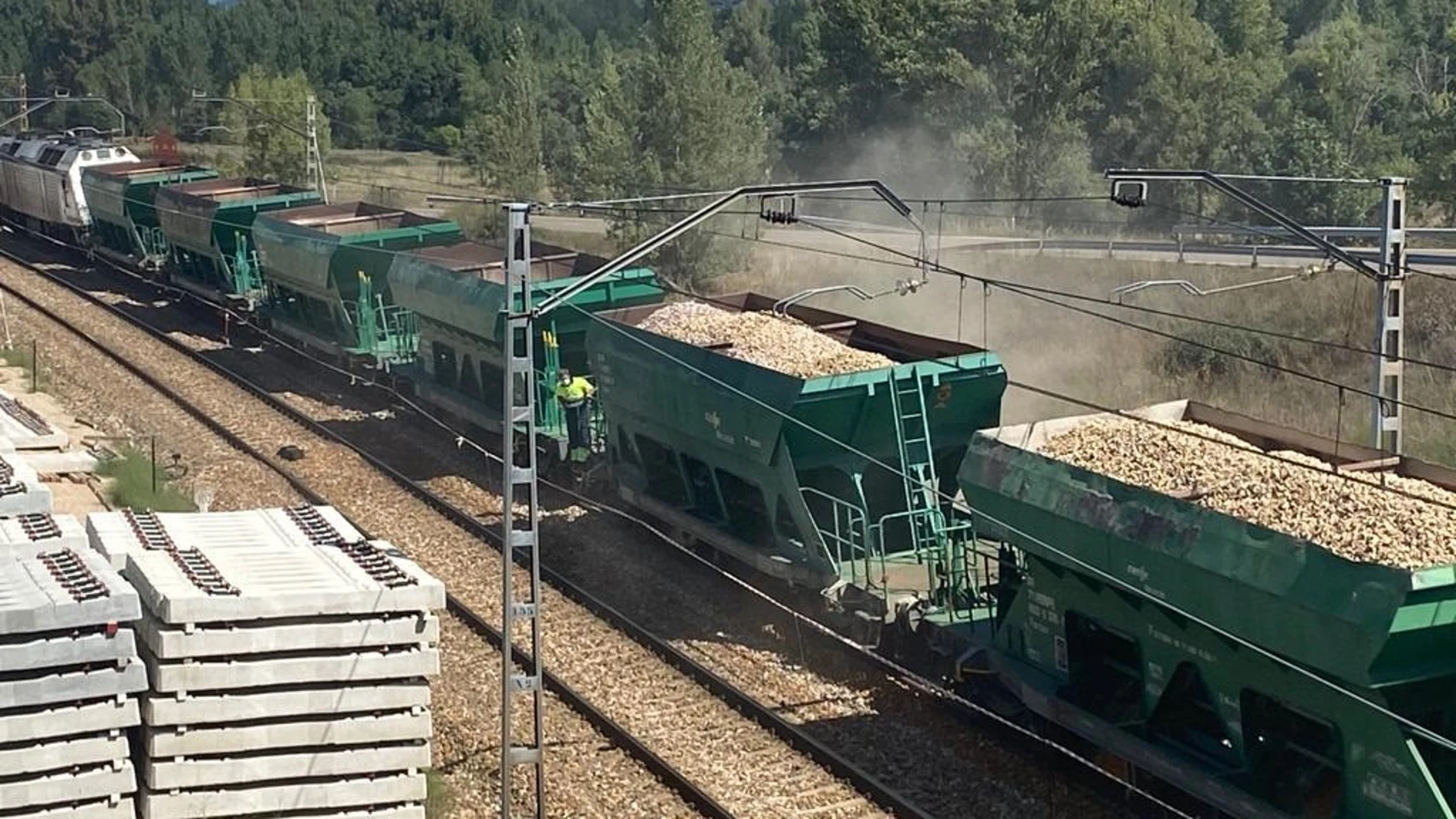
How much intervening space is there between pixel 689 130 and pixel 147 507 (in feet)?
75.2

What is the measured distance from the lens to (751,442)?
17656 millimetres

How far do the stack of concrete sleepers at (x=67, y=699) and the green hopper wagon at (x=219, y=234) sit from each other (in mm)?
24910

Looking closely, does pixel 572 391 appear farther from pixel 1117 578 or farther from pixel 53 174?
pixel 53 174

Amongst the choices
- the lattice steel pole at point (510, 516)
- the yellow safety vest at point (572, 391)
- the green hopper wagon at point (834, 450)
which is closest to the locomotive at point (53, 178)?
the yellow safety vest at point (572, 391)

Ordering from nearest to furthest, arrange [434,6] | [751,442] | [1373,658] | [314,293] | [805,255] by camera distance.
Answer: [1373,658]
[751,442]
[314,293]
[805,255]
[434,6]

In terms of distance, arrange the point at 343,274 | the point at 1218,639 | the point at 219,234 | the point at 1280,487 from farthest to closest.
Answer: the point at 219,234 < the point at 343,274 < the point at 1280,487 < the point at 1218,639

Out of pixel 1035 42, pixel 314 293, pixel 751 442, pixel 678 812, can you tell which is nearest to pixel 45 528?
pixel 678 812

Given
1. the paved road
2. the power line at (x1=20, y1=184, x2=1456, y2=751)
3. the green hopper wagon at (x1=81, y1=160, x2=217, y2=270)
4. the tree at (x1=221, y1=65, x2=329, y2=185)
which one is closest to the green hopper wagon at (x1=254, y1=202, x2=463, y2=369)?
the green hopper wagon at (x1=81, y1=160, x2=217, y2=270)

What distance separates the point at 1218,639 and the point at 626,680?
6.57 meters

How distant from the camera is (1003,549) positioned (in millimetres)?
15102

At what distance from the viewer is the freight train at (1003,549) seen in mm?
11047

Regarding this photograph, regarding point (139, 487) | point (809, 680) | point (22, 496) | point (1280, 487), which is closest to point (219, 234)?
point (139, 487)

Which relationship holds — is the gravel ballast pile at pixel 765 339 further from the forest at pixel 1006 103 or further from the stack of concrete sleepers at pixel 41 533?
the forest at pixel 1006 103

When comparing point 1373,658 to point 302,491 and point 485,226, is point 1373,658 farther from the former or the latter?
point 485,226
